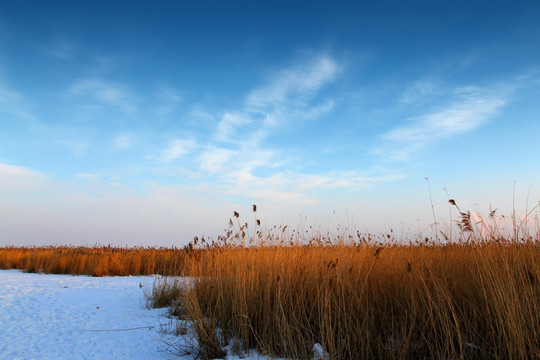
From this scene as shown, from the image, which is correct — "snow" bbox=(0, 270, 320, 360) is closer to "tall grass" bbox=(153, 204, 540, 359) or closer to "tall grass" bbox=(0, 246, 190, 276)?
"tall grass" bbox=(153, 204, 540, 359)

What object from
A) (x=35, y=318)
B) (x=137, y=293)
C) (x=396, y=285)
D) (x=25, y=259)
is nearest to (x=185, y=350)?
(x=396, y=285)

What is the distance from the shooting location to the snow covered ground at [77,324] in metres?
3.75

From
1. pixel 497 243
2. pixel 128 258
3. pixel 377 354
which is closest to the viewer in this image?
pixel 377 354

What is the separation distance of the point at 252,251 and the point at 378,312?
2.23m

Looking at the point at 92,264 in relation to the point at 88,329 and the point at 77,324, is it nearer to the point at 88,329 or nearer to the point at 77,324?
the point at 77,324

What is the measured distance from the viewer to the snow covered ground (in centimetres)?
375

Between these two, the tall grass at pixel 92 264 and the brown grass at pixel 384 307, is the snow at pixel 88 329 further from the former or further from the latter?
the tall grass at pixel 92 264

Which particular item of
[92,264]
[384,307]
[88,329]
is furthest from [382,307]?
[92,264]

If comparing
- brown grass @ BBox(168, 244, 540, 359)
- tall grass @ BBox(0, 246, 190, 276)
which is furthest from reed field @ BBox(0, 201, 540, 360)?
tall grass @ BBox(0, 246, 190, 276)

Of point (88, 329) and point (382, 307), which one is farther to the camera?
point (88, 329)

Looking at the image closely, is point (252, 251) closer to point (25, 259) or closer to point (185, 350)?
point (185, 350)

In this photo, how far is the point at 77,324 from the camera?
4.75m

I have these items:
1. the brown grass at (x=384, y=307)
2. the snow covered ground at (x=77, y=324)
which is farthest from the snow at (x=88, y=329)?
the brown grass at (x=384, y=307)

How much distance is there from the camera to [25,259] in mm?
12469
